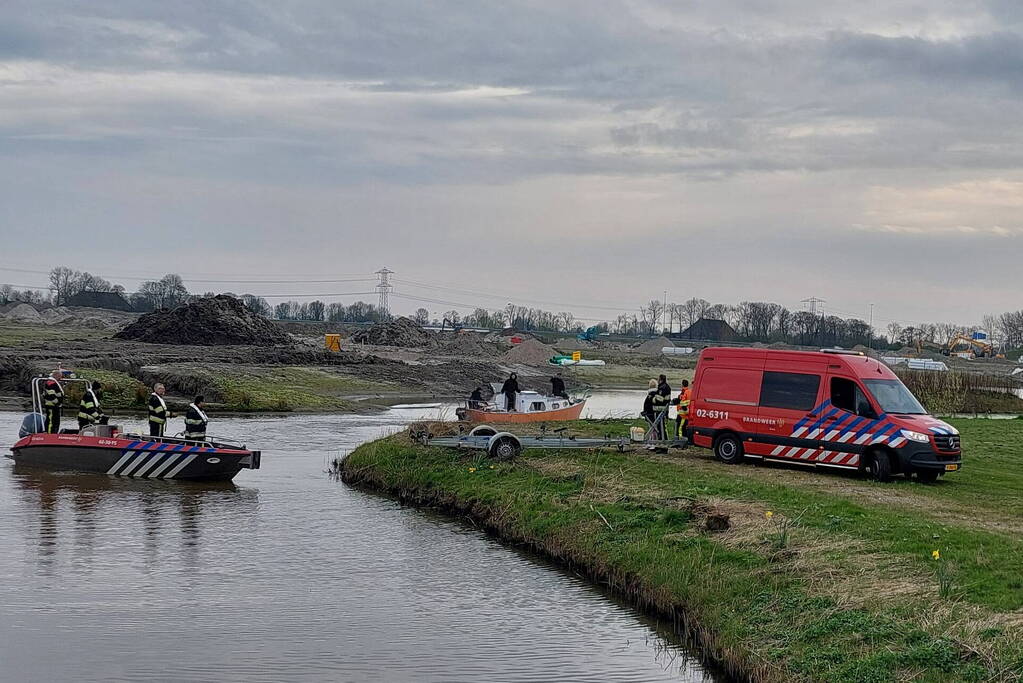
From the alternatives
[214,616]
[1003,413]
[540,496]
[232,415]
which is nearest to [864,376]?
[540,496]

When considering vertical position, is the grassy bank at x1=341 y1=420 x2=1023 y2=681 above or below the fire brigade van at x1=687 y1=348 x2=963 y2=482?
below

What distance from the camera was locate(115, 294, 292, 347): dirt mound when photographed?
289ft

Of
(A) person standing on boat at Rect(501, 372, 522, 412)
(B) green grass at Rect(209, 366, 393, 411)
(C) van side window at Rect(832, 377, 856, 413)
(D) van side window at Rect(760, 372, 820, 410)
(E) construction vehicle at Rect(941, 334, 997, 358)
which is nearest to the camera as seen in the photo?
(C) van side window at Rect(832, 377, 856, 413)

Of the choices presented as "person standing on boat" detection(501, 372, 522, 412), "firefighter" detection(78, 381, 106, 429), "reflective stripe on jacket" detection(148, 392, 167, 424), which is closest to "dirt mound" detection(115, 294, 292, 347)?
"person standing on boat" detection(501, 372, 522, 412)

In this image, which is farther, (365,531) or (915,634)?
(365,531)

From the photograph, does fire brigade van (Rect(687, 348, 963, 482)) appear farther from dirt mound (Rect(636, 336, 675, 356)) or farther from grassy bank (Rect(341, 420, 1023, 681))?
dirt mound (Rect(636, 336, 675, 356))

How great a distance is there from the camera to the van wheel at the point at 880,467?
22.4 meters

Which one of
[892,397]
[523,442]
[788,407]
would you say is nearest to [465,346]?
[523,442]

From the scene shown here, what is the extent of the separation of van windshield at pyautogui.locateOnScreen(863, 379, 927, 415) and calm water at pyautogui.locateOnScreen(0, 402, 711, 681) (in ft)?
27.8

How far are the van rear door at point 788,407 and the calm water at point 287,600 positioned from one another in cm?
693

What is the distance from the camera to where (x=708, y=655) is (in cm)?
1355

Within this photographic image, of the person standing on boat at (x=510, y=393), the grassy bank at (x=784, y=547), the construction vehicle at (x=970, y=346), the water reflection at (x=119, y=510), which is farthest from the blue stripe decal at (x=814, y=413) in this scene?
the construction vehicle at (x=970, y=346)

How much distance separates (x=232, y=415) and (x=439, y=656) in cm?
3551

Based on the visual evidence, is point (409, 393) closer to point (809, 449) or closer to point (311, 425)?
point (311, 425)
